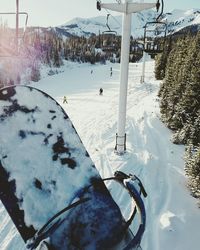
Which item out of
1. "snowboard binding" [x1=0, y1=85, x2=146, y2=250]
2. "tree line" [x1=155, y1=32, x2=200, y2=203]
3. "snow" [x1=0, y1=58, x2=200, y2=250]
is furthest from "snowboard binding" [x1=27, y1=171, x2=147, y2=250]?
"tree line" [x1=155, y1=32, x2=200, y2=203]

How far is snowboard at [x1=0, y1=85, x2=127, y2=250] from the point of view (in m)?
3.21

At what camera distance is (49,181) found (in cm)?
356

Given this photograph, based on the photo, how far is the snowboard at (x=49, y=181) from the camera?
127 inches

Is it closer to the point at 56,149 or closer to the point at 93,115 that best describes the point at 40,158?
the point at 56,149

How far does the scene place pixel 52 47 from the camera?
113062 millimetres

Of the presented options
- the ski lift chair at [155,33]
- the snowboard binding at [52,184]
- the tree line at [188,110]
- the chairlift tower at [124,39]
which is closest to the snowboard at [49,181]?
the snowboard binding at [52,184]

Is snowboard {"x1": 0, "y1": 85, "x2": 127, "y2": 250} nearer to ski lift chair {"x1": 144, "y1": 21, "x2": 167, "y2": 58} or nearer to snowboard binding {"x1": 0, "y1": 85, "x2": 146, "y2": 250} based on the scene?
snowboard binding {"x1": 0, "y1": 85, "x2": 146, "y2": 250}

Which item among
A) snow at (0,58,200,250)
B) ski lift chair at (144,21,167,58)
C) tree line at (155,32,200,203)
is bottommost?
snow at (0,58,200,250)

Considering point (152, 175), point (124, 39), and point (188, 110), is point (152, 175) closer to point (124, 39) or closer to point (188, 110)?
point (124, 39)

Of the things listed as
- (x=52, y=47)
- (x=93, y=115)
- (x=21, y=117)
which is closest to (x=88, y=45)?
(x=52, y=47)

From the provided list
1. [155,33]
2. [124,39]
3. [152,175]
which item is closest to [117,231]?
[152,175]

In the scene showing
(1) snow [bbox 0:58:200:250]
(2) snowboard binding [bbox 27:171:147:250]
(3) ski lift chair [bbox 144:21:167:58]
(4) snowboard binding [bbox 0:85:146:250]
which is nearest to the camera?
(2) snowboard binding [bbox 27:171:147:250]

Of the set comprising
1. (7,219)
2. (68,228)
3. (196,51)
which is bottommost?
(7,219)

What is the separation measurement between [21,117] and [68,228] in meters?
1.35
